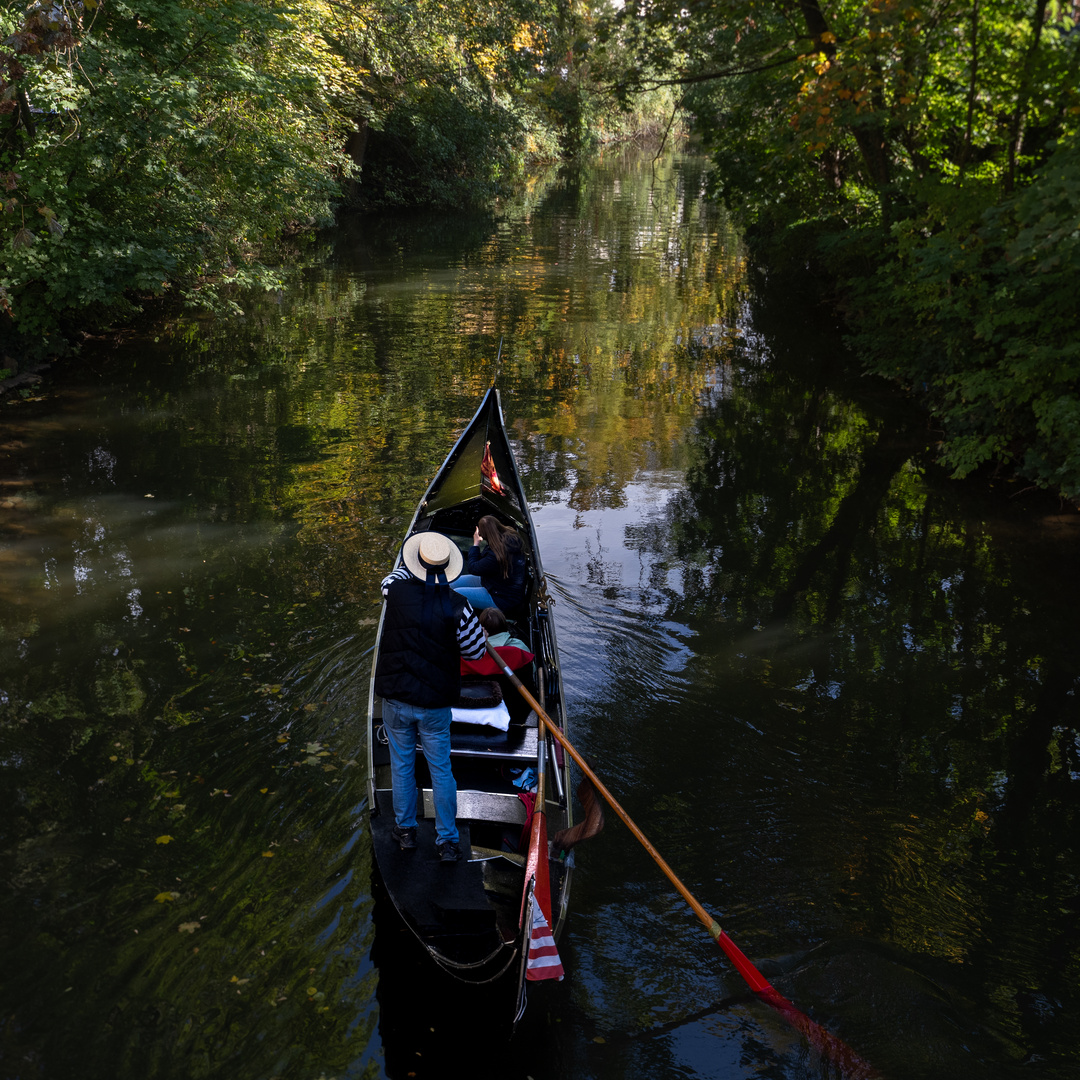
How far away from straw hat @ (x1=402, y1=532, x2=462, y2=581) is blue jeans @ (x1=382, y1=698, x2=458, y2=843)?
0.68 m

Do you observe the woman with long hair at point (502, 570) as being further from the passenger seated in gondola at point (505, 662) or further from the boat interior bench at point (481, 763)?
the boat interior bench at point (481, 763)

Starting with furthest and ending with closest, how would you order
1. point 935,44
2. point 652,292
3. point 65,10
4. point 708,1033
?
point 652,292 < point 935,44 < point 65,10 < point 708,1033

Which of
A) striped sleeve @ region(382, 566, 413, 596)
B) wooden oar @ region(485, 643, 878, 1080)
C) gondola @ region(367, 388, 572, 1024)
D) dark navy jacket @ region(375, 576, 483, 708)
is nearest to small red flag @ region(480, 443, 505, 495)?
gondola @ region(367, 388, 572, 1024)

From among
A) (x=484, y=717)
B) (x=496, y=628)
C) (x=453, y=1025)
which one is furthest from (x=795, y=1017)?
(x=496, y=628)

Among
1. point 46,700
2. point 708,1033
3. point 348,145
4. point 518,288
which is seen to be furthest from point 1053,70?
point 348,145

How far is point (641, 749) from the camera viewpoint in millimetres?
6238

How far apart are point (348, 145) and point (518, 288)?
14026 millimetres

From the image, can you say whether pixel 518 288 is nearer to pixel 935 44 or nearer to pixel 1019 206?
pixel 935 44

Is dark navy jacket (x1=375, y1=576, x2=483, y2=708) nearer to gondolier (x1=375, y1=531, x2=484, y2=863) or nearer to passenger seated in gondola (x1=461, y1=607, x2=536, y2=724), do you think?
gondolier (x1=375, y1=531, x2=484, y2=863)

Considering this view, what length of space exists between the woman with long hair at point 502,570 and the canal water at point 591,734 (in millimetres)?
938

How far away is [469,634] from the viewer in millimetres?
4781

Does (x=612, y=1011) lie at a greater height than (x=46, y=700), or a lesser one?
lesser

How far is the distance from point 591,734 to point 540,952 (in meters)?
2.47

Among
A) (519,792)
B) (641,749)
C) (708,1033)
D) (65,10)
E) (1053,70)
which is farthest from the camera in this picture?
(1053,70)
